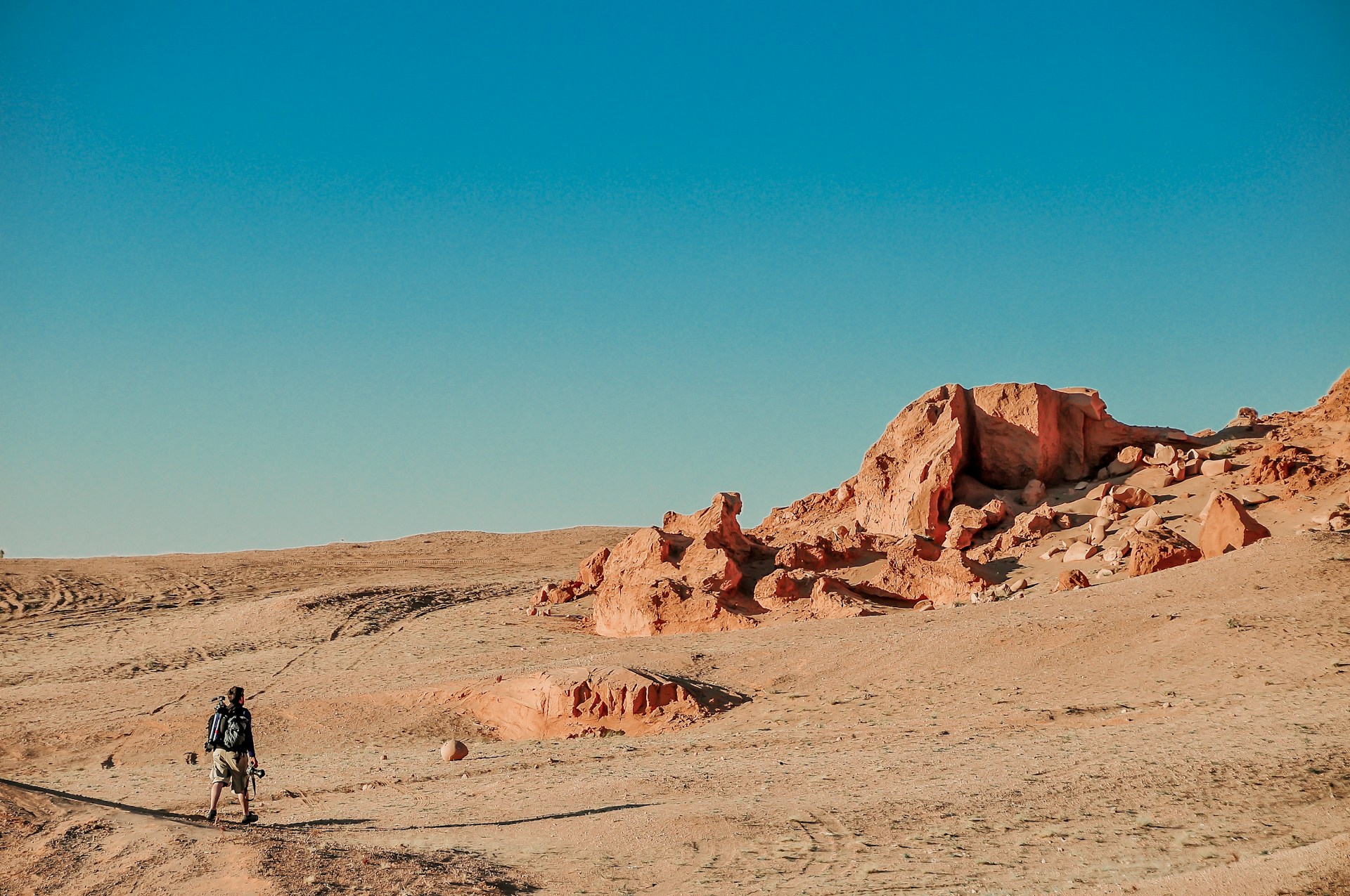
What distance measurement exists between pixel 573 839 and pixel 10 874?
394 centimetres

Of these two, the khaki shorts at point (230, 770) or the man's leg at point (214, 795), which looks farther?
the khaki shorts at point (230, 770)

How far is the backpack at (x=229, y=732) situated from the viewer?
976cm

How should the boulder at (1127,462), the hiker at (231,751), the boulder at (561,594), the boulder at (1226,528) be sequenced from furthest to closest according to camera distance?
the boulder at (561,594) → the boulder at (1127,462) → the boulder at (1226,528) → the hiker at (231,751)

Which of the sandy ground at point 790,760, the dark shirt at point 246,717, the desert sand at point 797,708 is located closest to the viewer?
A: the sandy ground at point 790,760

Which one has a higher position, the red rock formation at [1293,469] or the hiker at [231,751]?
the red rock formation at [1293,469]

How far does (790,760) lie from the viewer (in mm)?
11586

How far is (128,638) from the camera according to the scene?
2694 cm

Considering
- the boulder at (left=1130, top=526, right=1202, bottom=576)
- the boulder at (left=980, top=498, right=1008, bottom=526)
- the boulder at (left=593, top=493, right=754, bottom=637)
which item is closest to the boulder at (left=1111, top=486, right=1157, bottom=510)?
the boulder at (left=980, top=498, right=1008, bottom=526)

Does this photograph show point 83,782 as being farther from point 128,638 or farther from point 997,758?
point 128,638

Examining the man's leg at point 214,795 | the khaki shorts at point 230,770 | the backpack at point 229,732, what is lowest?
the man's leg at point 214,795

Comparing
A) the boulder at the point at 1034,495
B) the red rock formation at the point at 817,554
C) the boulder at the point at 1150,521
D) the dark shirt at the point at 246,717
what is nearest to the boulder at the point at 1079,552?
the boulder at the point at 1150,521

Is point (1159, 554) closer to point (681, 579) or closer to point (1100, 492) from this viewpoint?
point (1100, 492)

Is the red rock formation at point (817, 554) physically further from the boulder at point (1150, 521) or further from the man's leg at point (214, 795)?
the man's leg at point (214, 795)

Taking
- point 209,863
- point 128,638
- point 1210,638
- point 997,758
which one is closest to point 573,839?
point 209,863
